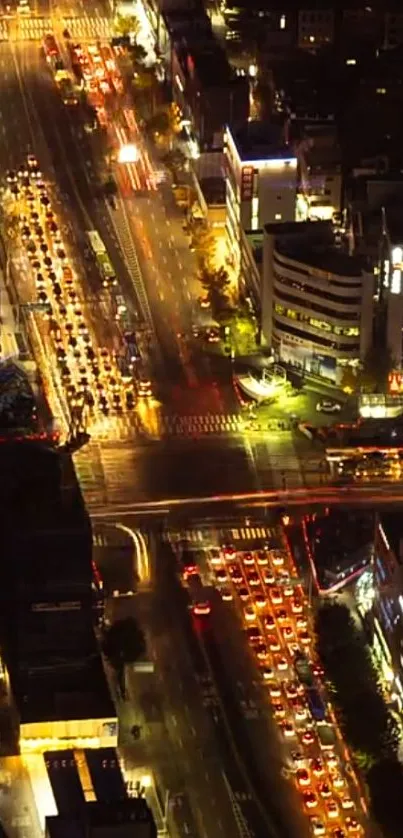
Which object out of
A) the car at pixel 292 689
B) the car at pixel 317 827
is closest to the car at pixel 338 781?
the car at pixel 317 827

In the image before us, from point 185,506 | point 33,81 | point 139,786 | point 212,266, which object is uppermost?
point 33,81

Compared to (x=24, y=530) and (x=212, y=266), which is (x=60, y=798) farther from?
(x=212, y=266)

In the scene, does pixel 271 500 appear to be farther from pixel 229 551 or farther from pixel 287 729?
pixel 287 729

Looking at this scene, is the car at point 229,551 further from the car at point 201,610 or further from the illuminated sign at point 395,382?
the illuminated sign at point 395,382

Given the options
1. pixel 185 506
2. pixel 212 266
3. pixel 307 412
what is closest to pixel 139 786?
pixel 185 506

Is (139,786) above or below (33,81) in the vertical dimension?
below

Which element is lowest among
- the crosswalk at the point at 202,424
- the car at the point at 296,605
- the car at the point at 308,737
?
the car at the point at 308,737

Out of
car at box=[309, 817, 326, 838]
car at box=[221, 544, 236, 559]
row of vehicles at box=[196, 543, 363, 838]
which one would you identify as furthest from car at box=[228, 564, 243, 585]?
car at box=[309, 817, 326, 838]
